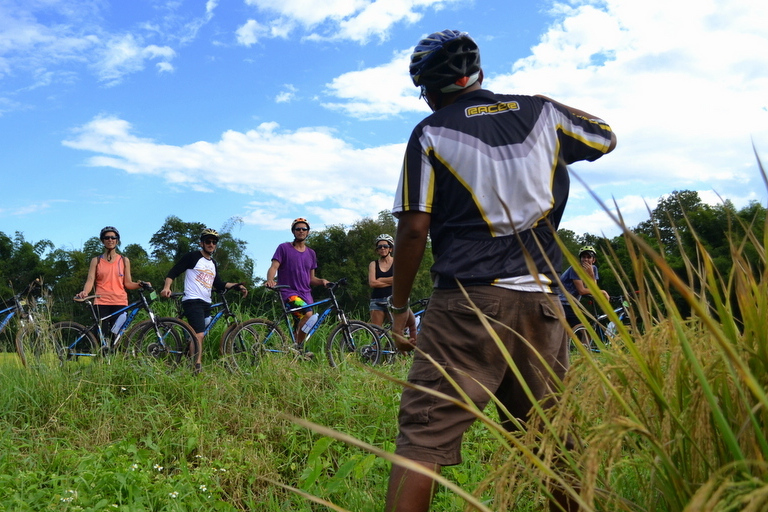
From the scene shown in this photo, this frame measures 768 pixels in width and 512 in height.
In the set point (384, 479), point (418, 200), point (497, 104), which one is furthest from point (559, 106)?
point (384, 479)

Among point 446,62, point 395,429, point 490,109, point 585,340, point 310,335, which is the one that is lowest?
point 395,429

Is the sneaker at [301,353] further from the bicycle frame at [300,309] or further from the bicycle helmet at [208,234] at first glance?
the bicycle helmet at [208,234]

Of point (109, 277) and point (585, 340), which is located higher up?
point (109, 277)

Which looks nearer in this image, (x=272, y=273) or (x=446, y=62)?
(x=446, y=62)

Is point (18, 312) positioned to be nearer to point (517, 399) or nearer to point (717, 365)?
point (517, 399)

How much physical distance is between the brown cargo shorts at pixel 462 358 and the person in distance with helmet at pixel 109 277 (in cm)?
667

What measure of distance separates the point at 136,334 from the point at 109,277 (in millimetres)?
771

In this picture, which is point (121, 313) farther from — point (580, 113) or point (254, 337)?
point (580, 113)

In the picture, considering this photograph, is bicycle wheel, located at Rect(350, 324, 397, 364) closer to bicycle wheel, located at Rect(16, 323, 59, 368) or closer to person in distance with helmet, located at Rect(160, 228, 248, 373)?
person in distance with helmet, located at Rect(160, 228, 248, 373)

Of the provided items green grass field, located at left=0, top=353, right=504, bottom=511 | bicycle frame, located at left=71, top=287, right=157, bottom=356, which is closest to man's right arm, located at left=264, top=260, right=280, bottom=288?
bicycle frame, located at left=71, top=287, right=157, bottom=356

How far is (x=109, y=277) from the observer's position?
827 centimetres

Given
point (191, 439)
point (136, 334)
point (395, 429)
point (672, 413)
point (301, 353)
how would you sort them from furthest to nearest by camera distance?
point (136, 334), point (301, 353), point (395, 429), point (191, 439), point (672, 413)

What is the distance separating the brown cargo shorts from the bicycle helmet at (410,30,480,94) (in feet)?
2.44

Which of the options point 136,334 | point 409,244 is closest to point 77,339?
point 136,334
